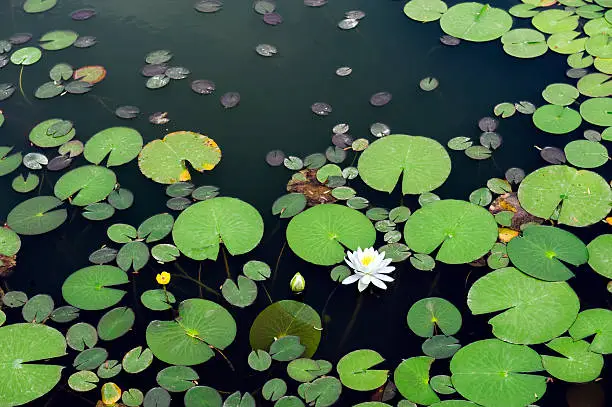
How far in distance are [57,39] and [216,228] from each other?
3105mm

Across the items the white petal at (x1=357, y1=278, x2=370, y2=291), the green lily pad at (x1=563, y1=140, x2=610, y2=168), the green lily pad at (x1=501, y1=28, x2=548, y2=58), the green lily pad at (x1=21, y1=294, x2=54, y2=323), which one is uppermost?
the green lily pad at (x1=501, y1=28, x2=548, y2=58)

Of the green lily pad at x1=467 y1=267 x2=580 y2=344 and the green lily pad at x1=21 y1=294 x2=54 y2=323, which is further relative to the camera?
the green lily pad at x1=21 y1=294 x2=54 y2=323

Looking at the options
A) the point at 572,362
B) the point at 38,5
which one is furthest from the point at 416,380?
the point at 38,5

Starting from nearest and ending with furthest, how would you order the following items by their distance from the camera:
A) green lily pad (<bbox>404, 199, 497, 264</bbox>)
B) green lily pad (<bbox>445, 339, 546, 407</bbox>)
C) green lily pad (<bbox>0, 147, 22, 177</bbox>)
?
green lily pad (<bbox>445, 339, 546, 407</bbox>) < green lily pad (<bbox>404, 199, 497, 264</bbox>) < green lily pad (<bbox>0, 147, 22, 177</bbox>)

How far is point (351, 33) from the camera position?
585 centimetres

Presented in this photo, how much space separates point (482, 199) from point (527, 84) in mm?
1551

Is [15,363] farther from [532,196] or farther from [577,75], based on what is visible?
[577,75]

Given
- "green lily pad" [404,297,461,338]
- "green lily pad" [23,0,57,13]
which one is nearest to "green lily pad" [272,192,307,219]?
"green lily pad" [404,297,461,338]

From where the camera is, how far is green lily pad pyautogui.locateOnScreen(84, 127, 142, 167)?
15.8 feet

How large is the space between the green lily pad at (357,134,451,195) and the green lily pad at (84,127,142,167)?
185 cm

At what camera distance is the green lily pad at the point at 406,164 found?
14.7ft

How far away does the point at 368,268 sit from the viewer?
12.6 feet

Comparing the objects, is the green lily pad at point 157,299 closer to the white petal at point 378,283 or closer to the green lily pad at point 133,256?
the green lily pad at point 133,256

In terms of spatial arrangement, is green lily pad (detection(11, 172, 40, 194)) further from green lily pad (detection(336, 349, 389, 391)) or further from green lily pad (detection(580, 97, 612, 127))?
green lily pad (detection(580, 97, 612, 127))
